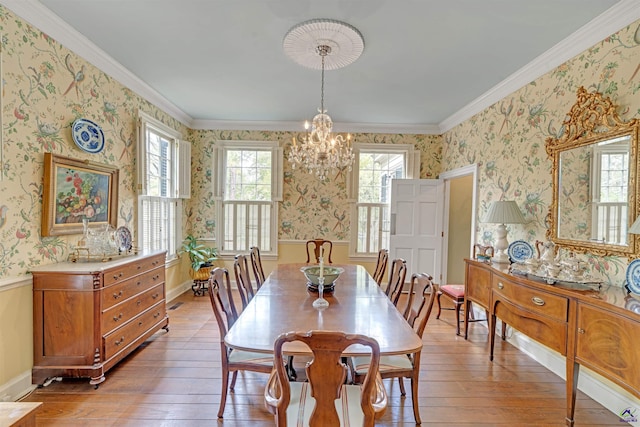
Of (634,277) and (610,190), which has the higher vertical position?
(610,190)

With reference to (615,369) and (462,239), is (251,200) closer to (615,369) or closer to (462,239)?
(462,239)

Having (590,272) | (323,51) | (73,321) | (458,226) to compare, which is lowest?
(73,321)

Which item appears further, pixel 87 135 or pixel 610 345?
pixel 87 135

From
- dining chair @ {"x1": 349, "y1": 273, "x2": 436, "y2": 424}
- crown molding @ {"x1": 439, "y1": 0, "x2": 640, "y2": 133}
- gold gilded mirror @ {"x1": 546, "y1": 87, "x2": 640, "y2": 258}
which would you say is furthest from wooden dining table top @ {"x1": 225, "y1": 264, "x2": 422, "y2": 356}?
crown molding @ {"x1": 439, "y1": 0, "x2": 640, "y2": 133}

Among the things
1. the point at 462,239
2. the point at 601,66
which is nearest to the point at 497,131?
the point at 601,66

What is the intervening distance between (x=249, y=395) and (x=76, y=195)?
216cm

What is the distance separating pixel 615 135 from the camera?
2082mm

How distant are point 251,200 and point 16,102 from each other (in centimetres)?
305

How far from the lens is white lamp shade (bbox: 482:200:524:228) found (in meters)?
2.84

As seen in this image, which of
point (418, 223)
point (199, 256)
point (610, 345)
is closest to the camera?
point (610, 345)

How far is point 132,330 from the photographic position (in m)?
2.62

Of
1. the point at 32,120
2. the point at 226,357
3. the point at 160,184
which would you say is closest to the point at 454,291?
the point at 226,357

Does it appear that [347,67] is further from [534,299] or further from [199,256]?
[199,256]

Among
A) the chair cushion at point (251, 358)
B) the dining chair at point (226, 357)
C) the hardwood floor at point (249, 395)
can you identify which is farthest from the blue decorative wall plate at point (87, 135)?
the chair cushion at point (251, 358)
